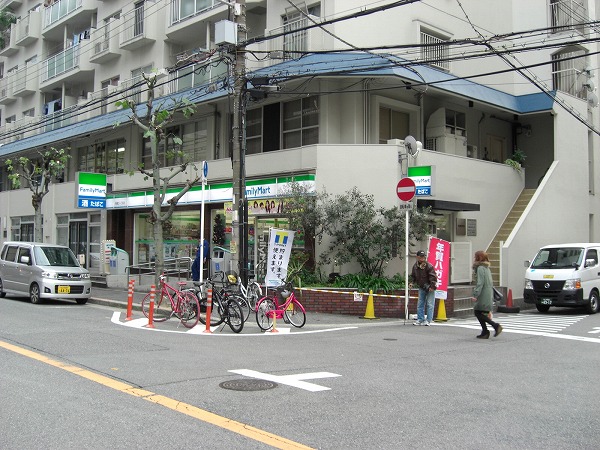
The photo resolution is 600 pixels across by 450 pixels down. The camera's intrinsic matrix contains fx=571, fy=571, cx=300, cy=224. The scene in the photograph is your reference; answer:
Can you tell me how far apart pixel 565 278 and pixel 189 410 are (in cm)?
1424

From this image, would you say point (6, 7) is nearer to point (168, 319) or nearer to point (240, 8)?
point (240, 8)

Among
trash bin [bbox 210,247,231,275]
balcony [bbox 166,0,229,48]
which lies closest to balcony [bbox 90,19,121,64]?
balcony [bbox 166,0,229,48]

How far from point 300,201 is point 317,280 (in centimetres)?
237

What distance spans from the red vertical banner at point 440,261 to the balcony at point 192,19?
12070mm

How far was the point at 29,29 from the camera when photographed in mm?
34844

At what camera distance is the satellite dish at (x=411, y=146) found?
16562 mm

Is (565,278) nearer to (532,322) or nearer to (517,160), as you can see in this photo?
(532,322)

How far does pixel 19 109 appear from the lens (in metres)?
36.8

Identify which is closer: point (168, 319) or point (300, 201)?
point (168, 319)

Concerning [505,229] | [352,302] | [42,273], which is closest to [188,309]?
[352,302]

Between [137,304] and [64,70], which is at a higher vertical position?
[64,70]

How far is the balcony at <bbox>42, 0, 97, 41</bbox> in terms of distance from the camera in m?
29.9

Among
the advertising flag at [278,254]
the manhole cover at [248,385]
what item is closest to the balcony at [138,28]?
the advertising flag at [278,254]

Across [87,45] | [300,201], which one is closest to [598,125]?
[300,201]
